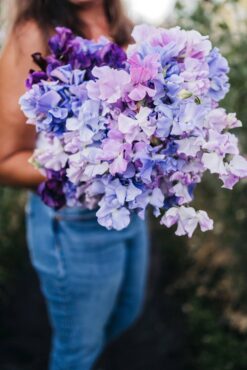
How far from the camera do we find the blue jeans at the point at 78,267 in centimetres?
167

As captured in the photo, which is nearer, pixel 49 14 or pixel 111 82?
pixel 111 82

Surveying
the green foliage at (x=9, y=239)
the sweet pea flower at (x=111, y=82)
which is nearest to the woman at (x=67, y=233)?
the sweet pea flower at (x=111, y=82)

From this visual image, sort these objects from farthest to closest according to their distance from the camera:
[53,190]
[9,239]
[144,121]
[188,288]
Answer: [9,239] < [188,288] < [53,190] < [144,121]

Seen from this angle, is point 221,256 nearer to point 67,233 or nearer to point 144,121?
point 67,233

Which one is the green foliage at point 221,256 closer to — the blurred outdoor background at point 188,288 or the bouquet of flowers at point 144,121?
the blurred outdoor background at point 188,288

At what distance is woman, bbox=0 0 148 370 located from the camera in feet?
4.85

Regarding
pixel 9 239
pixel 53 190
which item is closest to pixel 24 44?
pixel 53 190

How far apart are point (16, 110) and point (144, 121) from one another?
595mm

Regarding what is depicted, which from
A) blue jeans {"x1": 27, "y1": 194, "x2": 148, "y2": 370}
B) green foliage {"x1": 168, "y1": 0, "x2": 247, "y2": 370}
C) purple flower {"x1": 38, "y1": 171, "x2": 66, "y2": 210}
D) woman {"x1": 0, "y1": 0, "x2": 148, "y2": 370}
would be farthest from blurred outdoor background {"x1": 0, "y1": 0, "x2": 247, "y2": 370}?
purple flower {"x1": 38, "y1": 171, "x2": 66, "y2": 210}

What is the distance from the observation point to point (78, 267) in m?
1.69

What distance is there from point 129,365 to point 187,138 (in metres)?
2.08

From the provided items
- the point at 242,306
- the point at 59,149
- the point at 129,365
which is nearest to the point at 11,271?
the point at 129,365

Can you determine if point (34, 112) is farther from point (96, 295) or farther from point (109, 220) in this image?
point (96, 295)

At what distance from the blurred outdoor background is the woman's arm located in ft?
2.90
